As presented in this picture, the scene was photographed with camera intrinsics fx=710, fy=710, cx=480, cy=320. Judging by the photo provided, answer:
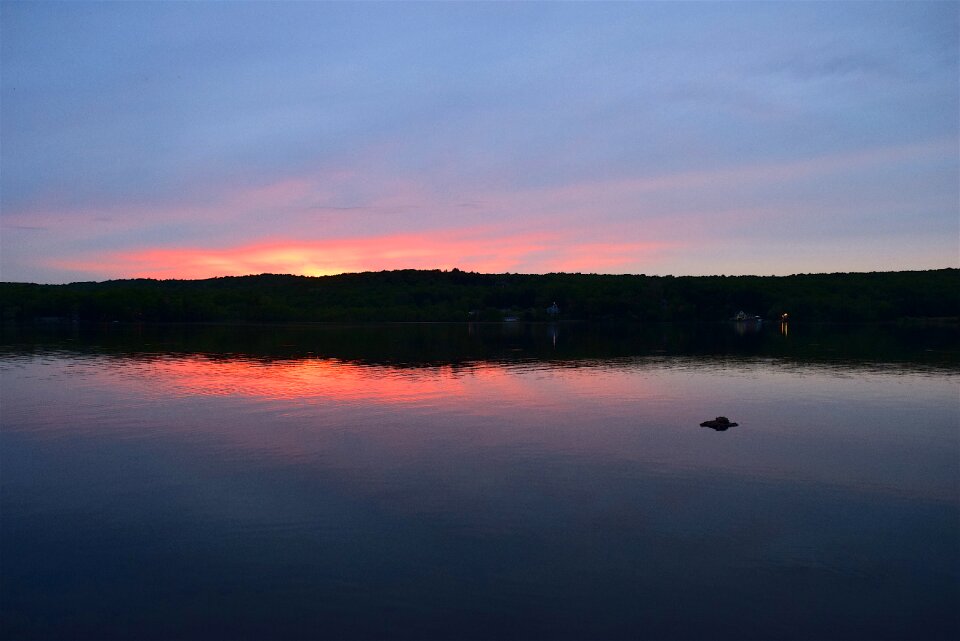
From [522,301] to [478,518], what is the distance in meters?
170

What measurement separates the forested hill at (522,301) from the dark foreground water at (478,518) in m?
127

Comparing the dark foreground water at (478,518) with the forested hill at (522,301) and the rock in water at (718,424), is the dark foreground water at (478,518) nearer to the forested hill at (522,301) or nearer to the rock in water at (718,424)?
the rock in water at (718,424)

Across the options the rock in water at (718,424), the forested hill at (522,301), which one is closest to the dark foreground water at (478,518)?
the rock in water at (718,424)

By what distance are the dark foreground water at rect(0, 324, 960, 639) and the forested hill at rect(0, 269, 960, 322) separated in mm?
127407

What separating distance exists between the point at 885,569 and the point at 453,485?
9219 mm

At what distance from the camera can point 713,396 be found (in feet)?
111

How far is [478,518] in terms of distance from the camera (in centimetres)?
1473

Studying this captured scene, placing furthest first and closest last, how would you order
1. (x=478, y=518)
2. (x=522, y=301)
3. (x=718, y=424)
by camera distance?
(x=522, y=301), (x=718, y=424), (x=478, y=518)

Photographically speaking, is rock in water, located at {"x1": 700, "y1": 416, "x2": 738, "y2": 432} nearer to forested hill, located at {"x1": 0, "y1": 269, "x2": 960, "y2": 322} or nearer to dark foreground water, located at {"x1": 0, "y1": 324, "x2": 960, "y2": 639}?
dark foreground water, located at {"x1": 0, "y1": 324, "x2": 960, "y2": 639}

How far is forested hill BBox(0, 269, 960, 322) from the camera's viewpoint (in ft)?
488

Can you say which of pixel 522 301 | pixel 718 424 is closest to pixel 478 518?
pixel 718 424

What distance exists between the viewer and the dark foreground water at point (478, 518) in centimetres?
1060

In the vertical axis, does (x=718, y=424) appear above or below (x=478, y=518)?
above

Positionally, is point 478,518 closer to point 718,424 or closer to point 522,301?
point 718,424
